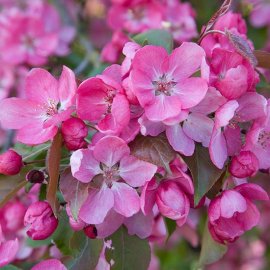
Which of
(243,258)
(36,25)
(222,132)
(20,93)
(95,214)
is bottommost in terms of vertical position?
(243,258)

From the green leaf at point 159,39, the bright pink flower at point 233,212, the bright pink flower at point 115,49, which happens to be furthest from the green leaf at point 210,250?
the bright pink flower at point 115,49

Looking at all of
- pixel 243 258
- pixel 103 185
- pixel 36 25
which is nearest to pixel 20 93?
pixel 36 25

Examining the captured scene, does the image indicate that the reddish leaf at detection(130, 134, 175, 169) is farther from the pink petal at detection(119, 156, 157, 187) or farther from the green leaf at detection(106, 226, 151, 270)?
the green leaf at detection(106, 226, 151, 270)

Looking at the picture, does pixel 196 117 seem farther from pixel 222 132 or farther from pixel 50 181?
pixel 50 181

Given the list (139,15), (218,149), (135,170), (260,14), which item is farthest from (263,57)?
(260,14)

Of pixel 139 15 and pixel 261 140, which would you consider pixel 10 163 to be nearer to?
pixel 261 140

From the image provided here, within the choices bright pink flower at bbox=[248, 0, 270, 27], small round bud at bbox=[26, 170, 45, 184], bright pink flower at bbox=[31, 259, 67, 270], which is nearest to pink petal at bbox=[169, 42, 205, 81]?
small round bud at bbox=[26, 170, 45, 184]
